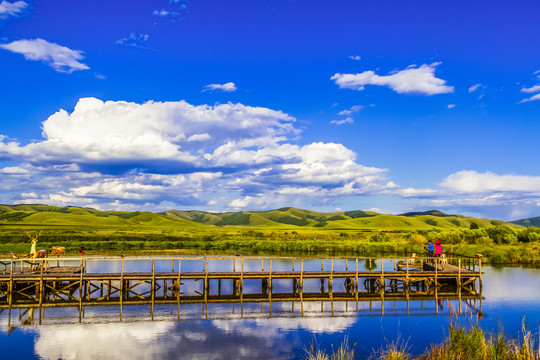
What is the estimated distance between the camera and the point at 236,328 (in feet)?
83.6

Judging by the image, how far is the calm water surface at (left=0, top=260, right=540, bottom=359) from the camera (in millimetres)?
21562

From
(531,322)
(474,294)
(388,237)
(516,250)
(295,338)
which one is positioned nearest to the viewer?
(295,338)

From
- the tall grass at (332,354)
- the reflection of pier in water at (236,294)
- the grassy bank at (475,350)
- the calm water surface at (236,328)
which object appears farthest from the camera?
the reflection of pier in water at (236,294)

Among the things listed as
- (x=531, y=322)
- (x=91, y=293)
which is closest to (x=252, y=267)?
(x=91, y=293)

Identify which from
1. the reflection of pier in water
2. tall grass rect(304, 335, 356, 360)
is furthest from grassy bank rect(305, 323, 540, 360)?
the reflection of pier in water

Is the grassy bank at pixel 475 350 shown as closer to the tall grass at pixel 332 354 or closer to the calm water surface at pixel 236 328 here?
the tall grass at pixel 332 354

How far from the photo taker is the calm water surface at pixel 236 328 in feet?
70.7

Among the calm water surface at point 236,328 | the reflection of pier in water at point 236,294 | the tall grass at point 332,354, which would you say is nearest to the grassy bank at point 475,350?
the tall grass at point 332,354

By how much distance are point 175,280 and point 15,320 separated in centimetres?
1160

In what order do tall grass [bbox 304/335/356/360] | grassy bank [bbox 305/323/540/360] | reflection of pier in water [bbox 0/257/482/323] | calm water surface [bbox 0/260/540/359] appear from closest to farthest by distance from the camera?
grassy bank [bbox 305/323/540/360], tall grass [bbox 304/335/356/360], calm water surface [bbox 0/260/540/359], reflection of pier in water [bbox 0/257/482/323]

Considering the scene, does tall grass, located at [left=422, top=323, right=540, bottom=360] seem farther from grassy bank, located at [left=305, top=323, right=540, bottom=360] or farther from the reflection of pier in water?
the reflection of pier in water

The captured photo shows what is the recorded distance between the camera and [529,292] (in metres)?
36.2

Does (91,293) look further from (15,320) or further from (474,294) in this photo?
(474,294)

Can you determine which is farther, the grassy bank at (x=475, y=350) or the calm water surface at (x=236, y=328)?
the calm water surface at (x=236, y=328)
